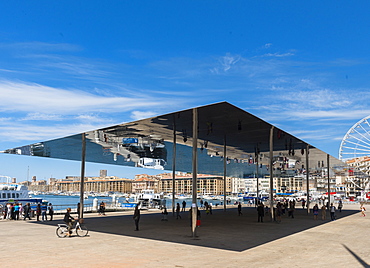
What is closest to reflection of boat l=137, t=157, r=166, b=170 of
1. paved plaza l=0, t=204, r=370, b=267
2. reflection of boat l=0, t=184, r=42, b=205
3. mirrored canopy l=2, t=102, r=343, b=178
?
mirrored canopy l=2, t=102, r=343, b=178

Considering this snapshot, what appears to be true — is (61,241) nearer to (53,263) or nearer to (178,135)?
(53,263)

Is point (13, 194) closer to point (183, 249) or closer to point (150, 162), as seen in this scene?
point (150, 162)

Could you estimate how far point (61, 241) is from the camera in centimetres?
1677

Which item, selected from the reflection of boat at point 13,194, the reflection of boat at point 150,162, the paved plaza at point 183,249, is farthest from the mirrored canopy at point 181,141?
the reflection of boat at point 13,194

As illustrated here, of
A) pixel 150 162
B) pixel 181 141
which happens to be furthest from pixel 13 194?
pixel 181 141

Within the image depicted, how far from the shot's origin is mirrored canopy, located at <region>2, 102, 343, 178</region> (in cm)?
2106

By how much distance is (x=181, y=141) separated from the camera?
30.1m

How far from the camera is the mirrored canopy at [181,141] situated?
829 inches

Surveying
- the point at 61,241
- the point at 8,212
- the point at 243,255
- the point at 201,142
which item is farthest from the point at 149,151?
the point at 243,255

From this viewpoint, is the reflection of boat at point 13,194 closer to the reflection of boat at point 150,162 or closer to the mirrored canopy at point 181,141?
the mirrored canopy at point 181,141

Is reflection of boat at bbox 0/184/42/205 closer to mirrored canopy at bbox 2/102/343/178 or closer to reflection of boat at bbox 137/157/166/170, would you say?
mirrored canopy at bbox 2/102/343/178

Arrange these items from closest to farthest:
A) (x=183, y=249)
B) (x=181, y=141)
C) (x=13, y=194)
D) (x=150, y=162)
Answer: (x=183, y=249) → (x=181, y=141) → (x=150, y=162) → (x=13, y=194)

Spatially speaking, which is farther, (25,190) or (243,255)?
(25,190)

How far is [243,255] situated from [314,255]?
8.68 feet
